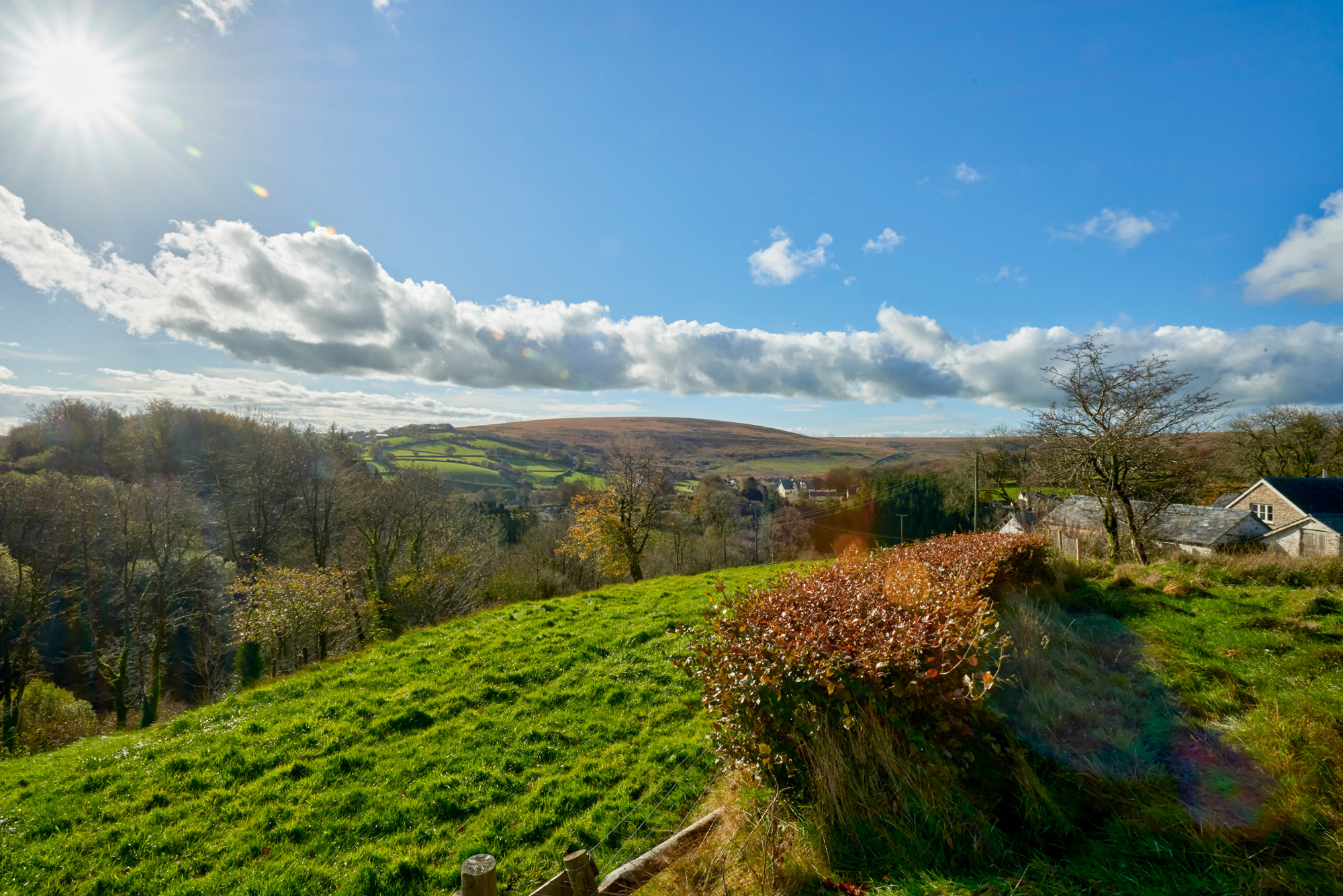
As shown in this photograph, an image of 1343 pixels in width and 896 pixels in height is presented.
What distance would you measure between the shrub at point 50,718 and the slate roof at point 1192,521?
41.8m

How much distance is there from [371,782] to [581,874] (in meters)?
4.41

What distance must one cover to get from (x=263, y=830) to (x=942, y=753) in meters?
6.42

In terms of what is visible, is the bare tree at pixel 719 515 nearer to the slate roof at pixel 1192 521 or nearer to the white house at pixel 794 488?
the white house at pixel 794 488

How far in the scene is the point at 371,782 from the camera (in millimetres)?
5758

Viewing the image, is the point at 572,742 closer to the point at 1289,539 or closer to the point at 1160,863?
the point at 1160,863

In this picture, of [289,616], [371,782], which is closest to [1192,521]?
[371,782]

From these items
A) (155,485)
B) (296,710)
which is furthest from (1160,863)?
(155,485)

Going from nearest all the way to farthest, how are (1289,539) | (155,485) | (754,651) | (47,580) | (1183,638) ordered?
1. (754,651)
2. (1183,638)
3. (47,580)
4. (155,485)
5. (1289,539)

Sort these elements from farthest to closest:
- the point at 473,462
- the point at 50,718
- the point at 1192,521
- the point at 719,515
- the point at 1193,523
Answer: the point at 473,462, the point at 719,515, the point at 1192,521, the point at 1193,523, the point at 50,718

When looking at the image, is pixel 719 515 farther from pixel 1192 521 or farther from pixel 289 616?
pixel 289 616

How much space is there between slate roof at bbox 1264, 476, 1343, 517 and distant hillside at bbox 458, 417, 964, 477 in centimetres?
6608

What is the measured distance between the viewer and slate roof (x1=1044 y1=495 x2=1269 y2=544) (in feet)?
88.9

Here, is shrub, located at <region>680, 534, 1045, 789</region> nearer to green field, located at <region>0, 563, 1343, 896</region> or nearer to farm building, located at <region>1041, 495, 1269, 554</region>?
green field, located at <region>0, 563, 1343, 896</region>

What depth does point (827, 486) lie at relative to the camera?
2761 inches
